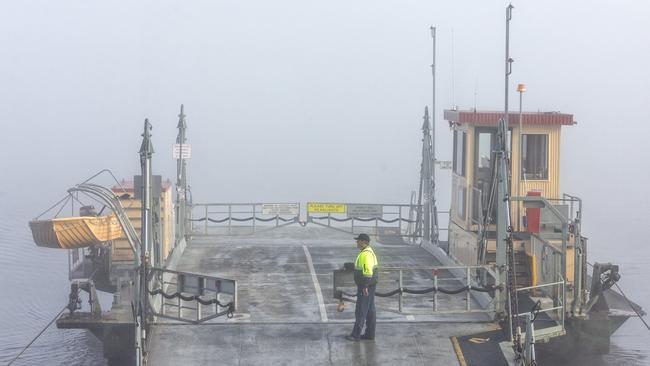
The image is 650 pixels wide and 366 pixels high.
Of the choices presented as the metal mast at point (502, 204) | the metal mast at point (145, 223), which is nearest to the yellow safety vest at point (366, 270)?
the metal mast at point (502, 204)

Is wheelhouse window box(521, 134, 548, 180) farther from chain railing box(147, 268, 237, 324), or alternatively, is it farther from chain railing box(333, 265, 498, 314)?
chain railing box(147, 268, 237, 324)

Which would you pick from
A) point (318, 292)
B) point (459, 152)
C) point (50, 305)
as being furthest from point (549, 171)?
point (50, 305)

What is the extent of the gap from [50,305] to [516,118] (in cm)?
1577

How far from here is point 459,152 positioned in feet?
69.9

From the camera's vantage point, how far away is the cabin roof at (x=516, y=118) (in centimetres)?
1962

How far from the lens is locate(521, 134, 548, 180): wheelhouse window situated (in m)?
19.8

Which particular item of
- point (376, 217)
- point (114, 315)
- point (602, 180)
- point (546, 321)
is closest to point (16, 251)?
point (376, 217)

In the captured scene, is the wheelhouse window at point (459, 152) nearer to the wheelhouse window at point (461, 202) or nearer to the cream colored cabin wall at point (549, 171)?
the wheelhouse window at point (461, 202)

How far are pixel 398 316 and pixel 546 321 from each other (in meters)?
2.37

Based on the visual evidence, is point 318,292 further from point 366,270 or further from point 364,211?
point 364,211

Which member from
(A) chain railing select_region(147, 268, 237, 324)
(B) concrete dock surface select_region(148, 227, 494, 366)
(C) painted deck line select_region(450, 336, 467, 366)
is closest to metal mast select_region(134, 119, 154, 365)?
(A) chain railing select_region(147, 268, 237, 324)

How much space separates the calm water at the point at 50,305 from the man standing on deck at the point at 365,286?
3824 millimetres

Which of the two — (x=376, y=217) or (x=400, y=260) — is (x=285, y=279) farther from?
(x=376, y=217)

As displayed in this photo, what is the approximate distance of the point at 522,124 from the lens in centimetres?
1955
